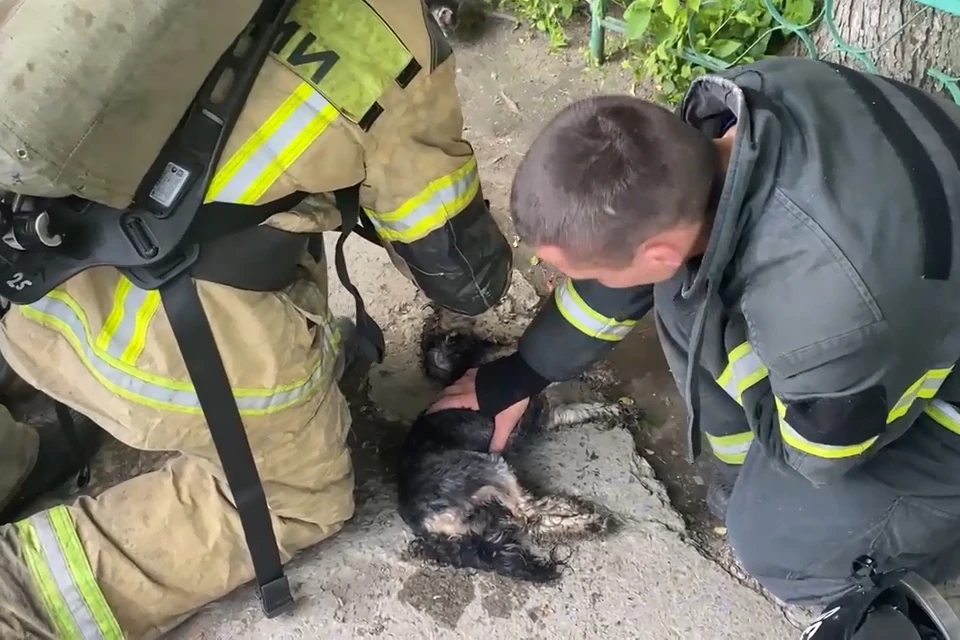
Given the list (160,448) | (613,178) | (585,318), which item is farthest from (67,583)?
(613,178)

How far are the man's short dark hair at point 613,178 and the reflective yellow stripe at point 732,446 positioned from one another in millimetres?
879

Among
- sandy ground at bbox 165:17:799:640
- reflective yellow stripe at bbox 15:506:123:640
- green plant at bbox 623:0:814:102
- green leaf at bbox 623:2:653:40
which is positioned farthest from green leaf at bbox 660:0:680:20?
reflective yellow stripe at bbox 15:506:123:640

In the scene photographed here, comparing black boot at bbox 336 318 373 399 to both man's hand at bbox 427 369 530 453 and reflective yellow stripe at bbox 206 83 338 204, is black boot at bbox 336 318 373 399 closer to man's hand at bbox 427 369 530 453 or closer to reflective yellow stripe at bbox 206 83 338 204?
man's hand at bbox 427 369 530 453

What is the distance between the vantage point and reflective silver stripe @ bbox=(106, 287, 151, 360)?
6.40ft

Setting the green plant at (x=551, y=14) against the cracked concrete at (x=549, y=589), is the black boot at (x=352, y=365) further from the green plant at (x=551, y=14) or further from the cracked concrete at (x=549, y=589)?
the green plant at (x=551, y=14)

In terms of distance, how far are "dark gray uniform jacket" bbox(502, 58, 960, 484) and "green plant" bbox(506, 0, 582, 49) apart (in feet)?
7.29

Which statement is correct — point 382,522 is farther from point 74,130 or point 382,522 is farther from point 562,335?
point 74,130

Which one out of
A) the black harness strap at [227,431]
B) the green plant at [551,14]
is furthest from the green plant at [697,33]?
the black harness strap at [227,431]

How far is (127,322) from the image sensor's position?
1.96 m

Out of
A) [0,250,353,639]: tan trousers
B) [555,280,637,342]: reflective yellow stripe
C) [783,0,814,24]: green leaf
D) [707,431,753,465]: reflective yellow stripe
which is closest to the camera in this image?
[0,250,353,639]: tan trousers

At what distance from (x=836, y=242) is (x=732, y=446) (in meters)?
0.93

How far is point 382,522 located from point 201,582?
525 mm

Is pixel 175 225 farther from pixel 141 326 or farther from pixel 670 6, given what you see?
pixel 670 6

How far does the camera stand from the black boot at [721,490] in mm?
2545
